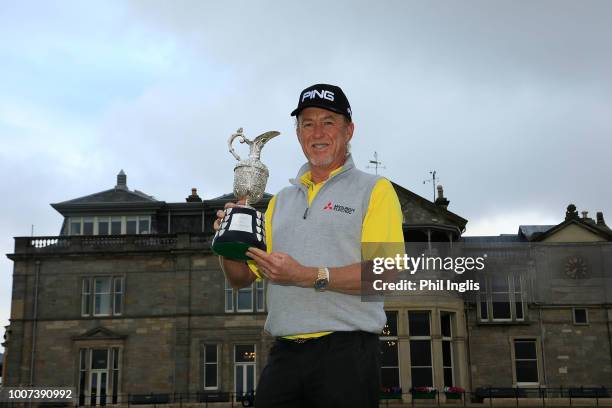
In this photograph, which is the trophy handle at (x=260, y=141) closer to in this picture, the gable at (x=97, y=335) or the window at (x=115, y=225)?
the gable at (x=97, y=335)

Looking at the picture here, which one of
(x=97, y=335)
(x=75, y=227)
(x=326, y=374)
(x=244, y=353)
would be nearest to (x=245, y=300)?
(x=244, y=353)

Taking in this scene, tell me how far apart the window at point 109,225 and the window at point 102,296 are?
3.49 meters

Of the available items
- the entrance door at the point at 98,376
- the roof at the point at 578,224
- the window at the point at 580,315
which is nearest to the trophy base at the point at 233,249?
the entrance door at the point at 98,376

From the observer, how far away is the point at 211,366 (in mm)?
34938

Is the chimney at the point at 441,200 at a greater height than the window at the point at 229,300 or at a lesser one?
greater

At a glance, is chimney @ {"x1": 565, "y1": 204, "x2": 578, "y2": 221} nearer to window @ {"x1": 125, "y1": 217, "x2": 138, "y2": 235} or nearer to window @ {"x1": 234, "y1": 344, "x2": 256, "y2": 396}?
window @ {"x1": 234, "y1": 344, "x2": 256, "y2": 396}

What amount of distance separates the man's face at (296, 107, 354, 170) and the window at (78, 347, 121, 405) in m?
32.5

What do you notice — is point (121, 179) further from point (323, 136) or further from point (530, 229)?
point (323, 136)

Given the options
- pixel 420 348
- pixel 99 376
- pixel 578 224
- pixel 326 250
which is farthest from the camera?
pixel 578 224

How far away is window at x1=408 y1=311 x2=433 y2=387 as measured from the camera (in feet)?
108

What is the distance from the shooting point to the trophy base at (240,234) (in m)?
3.73

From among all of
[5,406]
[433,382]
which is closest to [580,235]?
[433,382]

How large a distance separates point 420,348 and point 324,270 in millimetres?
31009
